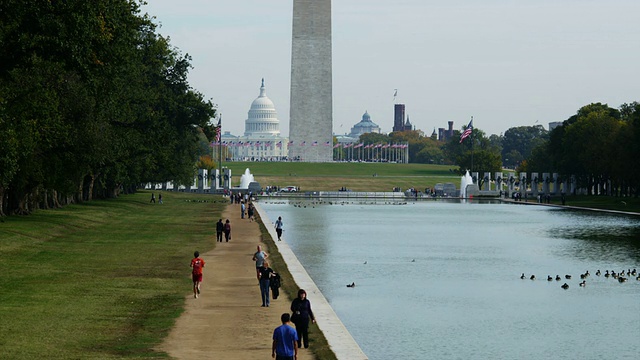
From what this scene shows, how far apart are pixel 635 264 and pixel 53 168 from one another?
93.0 ft

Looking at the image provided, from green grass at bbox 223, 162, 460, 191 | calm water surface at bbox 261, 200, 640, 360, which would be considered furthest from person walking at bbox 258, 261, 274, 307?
green grass at bbox 223, 162, 460, 191

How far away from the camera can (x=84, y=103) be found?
5378cm

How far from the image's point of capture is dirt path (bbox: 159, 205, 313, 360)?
21.4 metres

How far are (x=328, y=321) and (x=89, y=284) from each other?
9538 mm

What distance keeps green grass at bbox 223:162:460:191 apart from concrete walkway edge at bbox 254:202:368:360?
11373cm

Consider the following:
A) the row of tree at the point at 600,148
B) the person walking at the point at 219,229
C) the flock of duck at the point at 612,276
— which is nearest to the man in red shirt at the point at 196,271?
the flock of duck at the point at 612,276

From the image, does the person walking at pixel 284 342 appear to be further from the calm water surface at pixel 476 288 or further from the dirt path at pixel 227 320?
the calm water surface at pixel 476 288

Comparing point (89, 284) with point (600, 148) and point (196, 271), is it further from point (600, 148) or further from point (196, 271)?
point (600, 148)

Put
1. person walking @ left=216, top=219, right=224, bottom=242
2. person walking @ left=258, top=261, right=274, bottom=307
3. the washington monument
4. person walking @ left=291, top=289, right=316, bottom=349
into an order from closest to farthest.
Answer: person walking @ left=291, top=289, right=316, bottom=349
person walking @ left=258, top=261, right=274, bottom=307
person walking @ left=216, top=219, right=224, bottom=242
the washington monument

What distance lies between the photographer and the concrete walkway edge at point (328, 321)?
70.1 ft

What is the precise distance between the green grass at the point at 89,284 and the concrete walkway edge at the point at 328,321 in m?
3.44

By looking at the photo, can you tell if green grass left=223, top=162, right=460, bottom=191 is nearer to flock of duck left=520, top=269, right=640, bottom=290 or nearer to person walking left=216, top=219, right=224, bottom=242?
person walking left=216, top=219, right=224, bottom=242

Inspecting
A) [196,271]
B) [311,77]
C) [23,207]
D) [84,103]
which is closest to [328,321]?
[196,271]

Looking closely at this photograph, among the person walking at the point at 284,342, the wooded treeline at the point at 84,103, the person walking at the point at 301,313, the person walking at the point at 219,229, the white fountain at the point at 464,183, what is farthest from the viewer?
the white fountain at the point at 464,183
